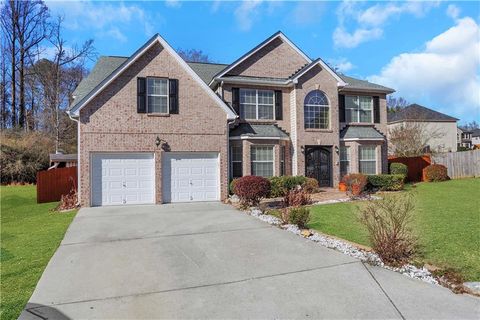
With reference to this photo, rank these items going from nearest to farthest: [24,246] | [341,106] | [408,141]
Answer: [24,246] → [341,106] → [408,141]

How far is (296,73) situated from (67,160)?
15.6 meters

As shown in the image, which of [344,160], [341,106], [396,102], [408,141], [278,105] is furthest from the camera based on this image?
[396,102]

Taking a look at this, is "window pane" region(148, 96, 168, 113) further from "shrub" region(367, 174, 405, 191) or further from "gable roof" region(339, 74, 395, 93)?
"shrub" region(367, 174, 405, 191)

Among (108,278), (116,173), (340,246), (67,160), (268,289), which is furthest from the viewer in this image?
(67,160)

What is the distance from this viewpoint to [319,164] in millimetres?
18766

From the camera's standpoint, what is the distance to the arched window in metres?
18.5

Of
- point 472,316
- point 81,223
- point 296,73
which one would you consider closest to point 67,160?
point 81,223

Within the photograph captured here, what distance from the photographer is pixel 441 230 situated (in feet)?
27.4

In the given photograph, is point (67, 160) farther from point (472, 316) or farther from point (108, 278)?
point (472, 316)

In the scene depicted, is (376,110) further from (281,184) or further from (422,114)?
(422,114)

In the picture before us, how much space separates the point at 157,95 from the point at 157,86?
0.42m

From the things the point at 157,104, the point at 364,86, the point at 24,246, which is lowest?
the point at 24,246

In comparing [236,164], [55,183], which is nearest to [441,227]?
[236,164]

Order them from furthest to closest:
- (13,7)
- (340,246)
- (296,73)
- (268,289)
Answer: (13,7) < (296,73) < (340,246) < (268,289)
